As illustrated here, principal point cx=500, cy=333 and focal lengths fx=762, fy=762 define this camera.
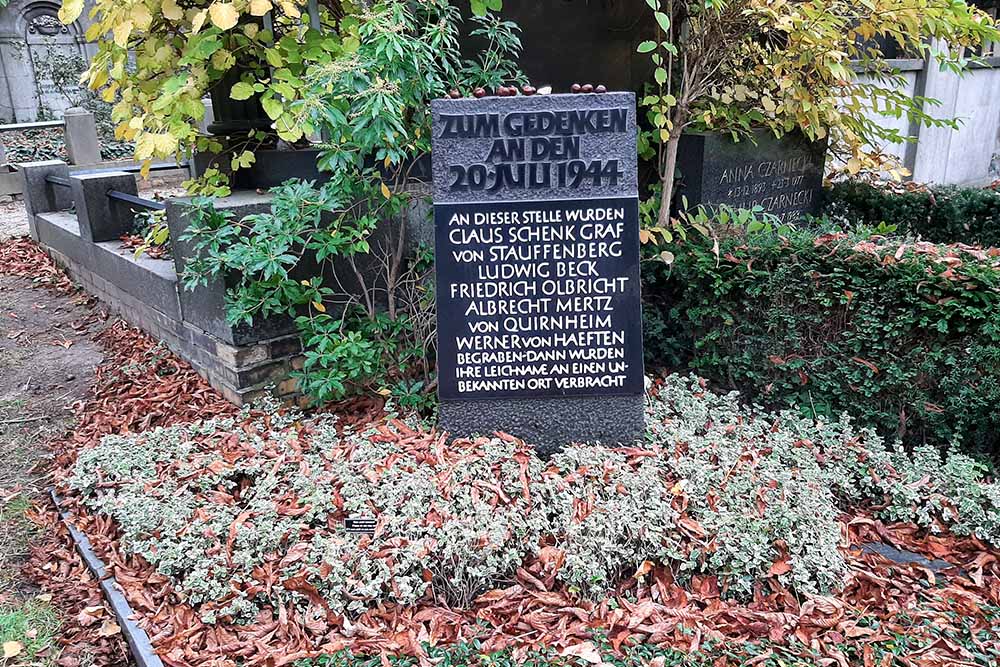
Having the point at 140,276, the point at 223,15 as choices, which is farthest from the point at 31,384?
the point at 223,15

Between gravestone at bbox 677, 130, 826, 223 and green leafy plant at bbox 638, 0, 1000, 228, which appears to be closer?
green leafy plant at bbox 638, 0, 1000, 228

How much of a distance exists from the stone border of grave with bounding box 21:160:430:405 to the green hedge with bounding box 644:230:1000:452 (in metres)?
1.99

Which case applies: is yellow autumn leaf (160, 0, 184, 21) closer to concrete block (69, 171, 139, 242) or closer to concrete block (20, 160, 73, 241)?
concrete block (69, 171, 139, 242)

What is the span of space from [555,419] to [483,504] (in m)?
0.91

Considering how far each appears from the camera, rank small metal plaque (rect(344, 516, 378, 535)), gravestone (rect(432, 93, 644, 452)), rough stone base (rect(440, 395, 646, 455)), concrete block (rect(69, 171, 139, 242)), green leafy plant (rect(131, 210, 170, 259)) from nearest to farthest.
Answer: small metal plaque (rect(344, 516, 378, 535)), gravestone (rect(432, 93, 644, 452)), rough stone base (rect(440, 395, 646, 455)), green leafy plant (rect(131, 210, 170, 259)), concrete block (rect(69, 171, 139, 242))

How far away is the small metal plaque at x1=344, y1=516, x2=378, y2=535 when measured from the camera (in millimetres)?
3236

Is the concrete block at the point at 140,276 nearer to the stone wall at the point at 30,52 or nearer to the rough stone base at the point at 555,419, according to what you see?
the rough stone base at the point at 555,419

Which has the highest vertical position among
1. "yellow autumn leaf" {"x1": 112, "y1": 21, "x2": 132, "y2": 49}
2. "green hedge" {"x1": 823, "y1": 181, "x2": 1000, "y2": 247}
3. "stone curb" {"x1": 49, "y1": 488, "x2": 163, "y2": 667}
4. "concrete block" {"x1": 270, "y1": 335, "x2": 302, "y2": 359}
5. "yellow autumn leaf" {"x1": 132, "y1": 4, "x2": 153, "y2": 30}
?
"yellow autumn leaf" {"x1": 132, "y1": 4, "x2": 153, "y2": 30}

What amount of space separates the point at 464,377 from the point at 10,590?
2269mm

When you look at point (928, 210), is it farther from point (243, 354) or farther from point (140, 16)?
point (140, 16)

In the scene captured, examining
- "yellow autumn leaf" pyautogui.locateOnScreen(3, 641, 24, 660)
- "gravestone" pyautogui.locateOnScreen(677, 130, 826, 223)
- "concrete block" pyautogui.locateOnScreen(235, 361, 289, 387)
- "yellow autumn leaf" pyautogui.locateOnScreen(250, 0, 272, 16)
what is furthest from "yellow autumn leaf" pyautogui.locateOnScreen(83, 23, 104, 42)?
"gravestone" pyautogui.locateOnScreen(677, 130, 826, 223)

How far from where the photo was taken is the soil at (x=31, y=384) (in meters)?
3.80

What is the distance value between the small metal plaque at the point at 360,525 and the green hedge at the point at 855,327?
2.47 metres

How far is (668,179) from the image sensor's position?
527 cm
